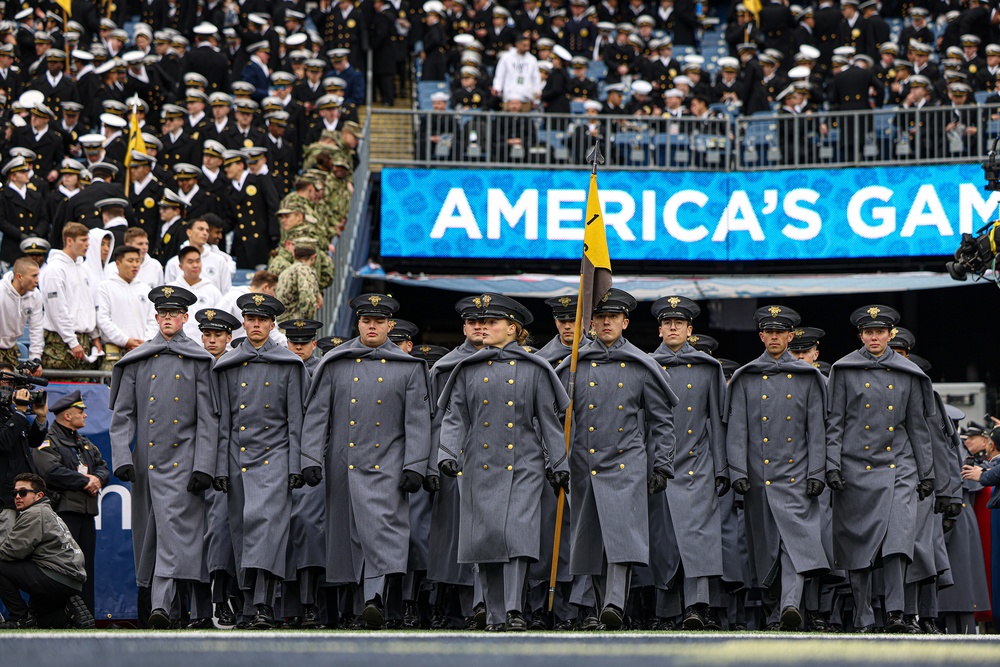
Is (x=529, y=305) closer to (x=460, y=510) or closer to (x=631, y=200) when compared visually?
(x=631, y=200)

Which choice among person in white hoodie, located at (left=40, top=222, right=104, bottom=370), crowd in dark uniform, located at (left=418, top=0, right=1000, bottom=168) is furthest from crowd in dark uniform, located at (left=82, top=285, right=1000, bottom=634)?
crowd in dark uniform, located at (left=418, top=0, right=1000, bottom=168)

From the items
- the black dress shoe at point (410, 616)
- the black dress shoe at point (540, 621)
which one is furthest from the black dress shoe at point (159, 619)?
the black dress shoe at point (540, 621)

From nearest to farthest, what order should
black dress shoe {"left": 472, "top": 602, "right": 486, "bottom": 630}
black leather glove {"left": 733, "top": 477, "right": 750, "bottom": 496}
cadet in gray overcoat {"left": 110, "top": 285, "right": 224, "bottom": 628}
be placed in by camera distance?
black dress shoe {"left": 472, "top": 602, "right": 486, "bottom": 630}
cadet in gray overcoat {"left": 110, "top": 285, "right": 224, "bottom": 628}
black leather glove {"left": 733, "top": 477, "right": 750, "bottom": 496}

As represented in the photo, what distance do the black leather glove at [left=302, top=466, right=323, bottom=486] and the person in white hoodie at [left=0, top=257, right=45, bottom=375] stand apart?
429cm

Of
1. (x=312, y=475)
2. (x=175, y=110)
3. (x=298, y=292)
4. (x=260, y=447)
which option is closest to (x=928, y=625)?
(x=312, y=475)

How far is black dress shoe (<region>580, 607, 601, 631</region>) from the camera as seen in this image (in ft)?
35.9

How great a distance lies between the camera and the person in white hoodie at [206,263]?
16250 mm

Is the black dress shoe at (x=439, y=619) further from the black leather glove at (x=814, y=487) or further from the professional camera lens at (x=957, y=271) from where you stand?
the professional camera lens at (x=957, y=271)

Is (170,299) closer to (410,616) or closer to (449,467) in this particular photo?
(449,467)

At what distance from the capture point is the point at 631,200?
2314 centimetres

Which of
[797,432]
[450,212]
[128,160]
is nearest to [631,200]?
[450,212]

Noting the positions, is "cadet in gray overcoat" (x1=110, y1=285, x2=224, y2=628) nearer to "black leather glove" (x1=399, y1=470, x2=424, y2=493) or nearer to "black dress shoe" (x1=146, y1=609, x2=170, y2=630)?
"black dress shoe" (x1=146, y1=609, x2=170, y2=630)

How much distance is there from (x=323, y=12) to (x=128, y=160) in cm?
808

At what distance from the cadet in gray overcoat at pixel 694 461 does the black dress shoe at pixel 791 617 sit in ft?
1.58
